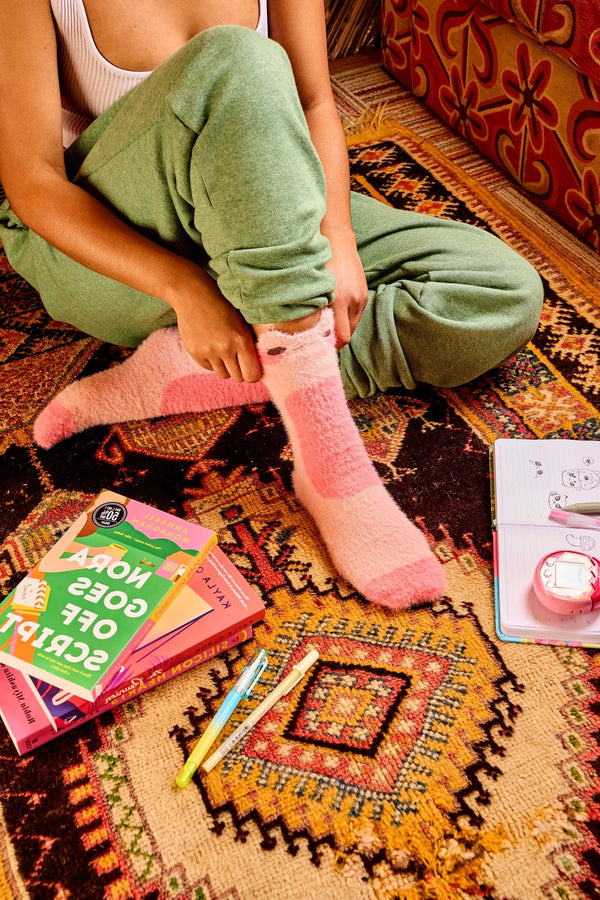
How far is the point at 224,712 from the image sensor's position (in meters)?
0.71

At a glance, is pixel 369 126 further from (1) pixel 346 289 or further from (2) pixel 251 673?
(2) pixel 251 673

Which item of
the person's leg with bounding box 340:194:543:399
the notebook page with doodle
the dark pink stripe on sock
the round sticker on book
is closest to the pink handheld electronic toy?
the notebook page with doodle

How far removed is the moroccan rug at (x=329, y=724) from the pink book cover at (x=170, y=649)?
0.08 ft

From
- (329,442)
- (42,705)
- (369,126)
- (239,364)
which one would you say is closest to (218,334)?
(239,364)

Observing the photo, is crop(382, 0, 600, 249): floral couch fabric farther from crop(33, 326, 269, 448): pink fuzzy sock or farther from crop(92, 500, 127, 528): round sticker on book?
crop(92, 500, 127, 528): round sticker on book

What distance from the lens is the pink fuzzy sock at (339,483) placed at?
31.1 inches

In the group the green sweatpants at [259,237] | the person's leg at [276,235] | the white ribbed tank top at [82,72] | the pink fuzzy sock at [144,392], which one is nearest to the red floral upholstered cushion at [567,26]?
the green sweatpants at [259,237]

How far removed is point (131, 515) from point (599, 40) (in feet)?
3.18

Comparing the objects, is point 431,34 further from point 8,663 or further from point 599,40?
point 8,663

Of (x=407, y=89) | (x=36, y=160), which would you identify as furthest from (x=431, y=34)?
(x=36, y=160)

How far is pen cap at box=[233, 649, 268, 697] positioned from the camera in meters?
0.73

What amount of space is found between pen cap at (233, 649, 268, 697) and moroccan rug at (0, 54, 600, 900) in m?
0.02

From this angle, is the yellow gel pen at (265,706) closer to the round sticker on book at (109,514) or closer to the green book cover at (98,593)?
the green book cover at (98,593)

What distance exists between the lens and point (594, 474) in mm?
880
